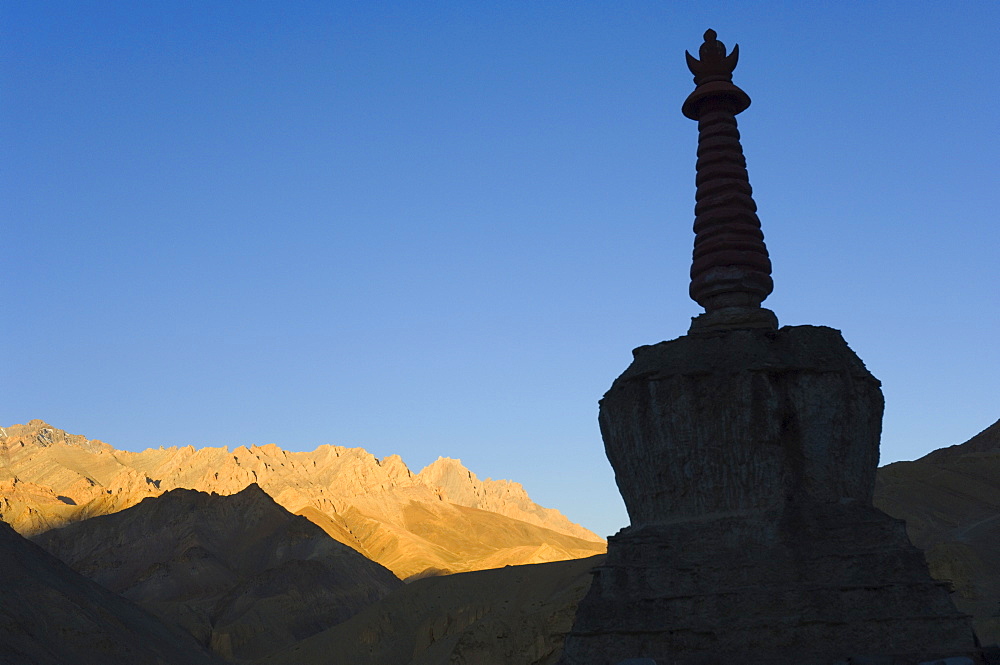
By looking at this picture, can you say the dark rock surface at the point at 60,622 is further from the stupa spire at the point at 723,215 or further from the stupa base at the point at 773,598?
the stupa spire at the point at 723,215

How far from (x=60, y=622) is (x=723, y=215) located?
35.0 m

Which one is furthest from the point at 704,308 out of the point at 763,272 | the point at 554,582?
the point at 554,582

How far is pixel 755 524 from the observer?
776 inches

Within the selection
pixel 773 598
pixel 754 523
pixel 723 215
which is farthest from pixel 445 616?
pixel 773 598

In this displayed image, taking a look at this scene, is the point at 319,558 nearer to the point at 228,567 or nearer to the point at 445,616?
the point at 228,567

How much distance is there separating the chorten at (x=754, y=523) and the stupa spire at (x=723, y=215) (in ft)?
2.49

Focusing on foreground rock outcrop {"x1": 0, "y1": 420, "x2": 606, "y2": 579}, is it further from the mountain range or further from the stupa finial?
the stupa finial

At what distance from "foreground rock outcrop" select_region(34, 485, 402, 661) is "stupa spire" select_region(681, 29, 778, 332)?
5882cm

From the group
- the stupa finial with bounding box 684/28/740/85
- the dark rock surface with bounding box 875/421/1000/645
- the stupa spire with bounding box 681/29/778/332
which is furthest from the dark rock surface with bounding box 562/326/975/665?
the dark rock surface with bounding box 875/421/1000/645

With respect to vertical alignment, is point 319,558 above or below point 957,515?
above

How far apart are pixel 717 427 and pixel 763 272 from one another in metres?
5.00

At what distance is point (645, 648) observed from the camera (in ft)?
62.2

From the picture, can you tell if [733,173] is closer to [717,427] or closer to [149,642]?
[717,427]

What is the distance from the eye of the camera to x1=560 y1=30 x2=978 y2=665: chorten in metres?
18.5
